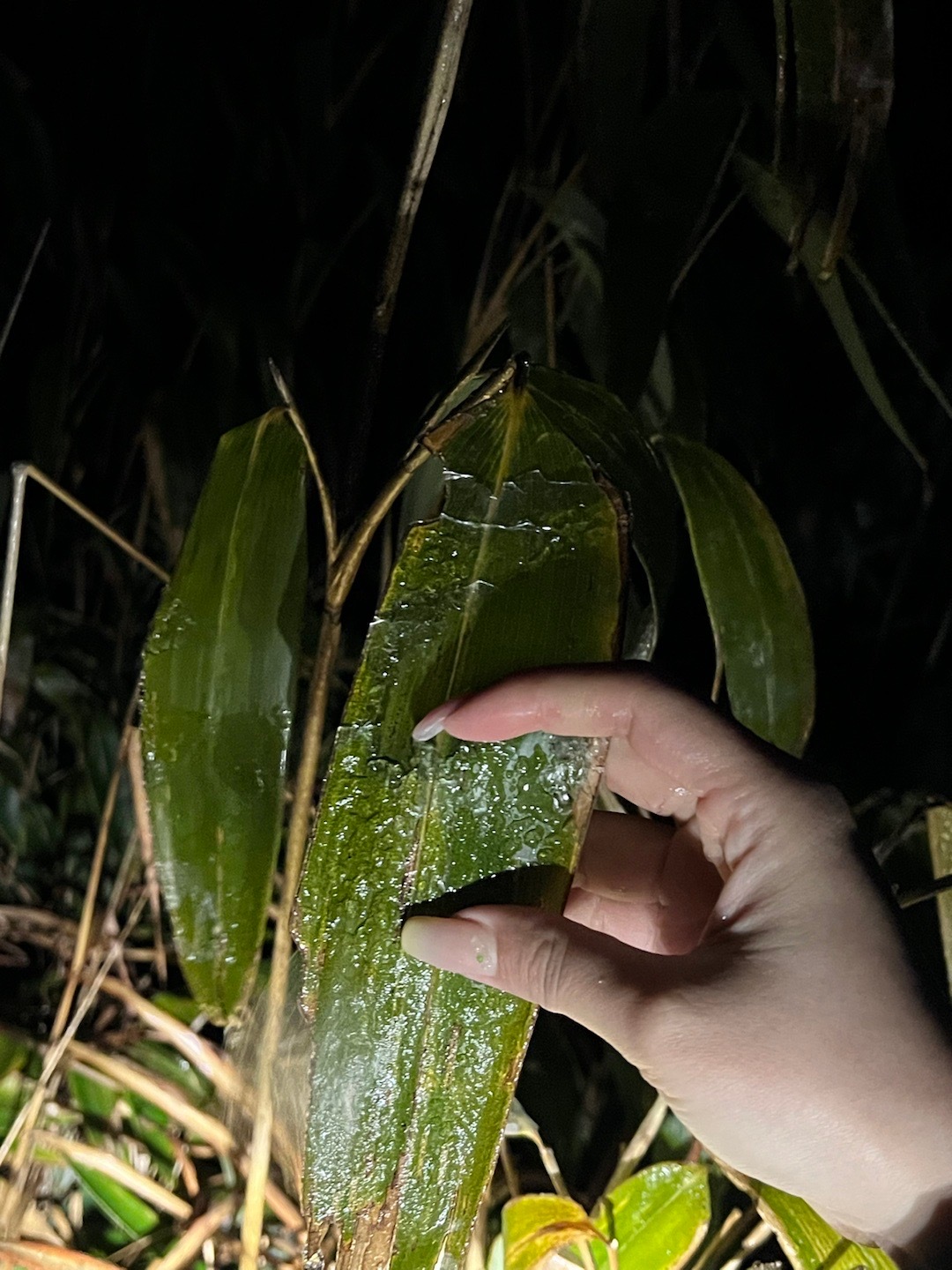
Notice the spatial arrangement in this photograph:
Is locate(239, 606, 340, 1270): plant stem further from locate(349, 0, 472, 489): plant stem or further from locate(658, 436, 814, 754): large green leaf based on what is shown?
locate(658, 436, 814, 754): large green leaf

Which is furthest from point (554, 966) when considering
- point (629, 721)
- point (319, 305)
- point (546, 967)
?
point (319, 305)

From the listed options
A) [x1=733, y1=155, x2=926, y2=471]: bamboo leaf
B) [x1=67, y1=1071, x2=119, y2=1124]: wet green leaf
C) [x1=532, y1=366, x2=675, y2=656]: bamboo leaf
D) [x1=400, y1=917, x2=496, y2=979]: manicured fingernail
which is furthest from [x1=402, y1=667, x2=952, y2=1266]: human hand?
[x1=67, y1=1071, x2=119, y2=1124]: wet green leaf

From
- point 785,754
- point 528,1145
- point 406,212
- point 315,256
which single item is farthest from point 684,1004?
point 315,256

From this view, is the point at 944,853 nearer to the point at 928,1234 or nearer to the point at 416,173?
the point at 928,1234

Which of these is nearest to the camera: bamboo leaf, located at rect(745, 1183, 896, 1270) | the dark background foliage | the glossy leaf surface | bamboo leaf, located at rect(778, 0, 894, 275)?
bamboo leaf, located at rect(778, 0, 894, 275)

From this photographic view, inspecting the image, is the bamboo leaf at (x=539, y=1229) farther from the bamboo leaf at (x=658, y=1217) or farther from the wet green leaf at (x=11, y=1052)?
the wet green leaf at (x=11, y=1052)

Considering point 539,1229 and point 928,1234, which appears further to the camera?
point 539,1229
